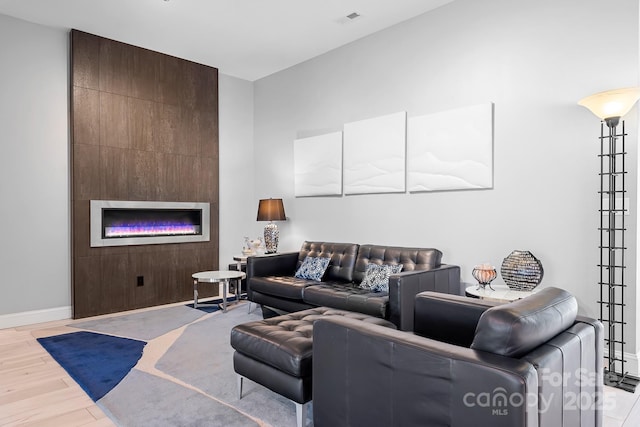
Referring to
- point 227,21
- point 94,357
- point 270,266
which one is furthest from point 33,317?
point 227,21

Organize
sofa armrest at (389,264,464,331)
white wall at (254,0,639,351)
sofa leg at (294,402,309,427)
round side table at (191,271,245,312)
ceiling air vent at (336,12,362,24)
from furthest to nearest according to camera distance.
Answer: round side table at (191,271,245,312), ceiling air vent at (336,12,362,24), sofa armrest at (389,264,464,331), white wall at (254,0,639,351), sofa leg at (294,402,309,427)

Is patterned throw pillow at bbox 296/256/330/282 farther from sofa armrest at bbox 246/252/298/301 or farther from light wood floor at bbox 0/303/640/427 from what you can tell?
light wood floor at bbox 0/303/640/427

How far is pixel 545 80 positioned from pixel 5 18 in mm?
5436

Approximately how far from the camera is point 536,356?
1472mm

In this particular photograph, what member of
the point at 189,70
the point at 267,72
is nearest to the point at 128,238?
the point at 189,70

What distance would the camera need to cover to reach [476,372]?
4.65 ft

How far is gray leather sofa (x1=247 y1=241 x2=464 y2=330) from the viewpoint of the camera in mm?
3344

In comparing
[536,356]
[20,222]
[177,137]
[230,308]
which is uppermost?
[177,137]

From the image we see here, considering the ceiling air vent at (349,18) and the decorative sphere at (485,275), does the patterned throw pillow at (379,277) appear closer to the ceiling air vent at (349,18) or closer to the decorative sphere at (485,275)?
the decorative sphere at (485,275)

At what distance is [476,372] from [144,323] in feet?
13.0

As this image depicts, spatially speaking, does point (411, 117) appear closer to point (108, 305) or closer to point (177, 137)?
point (177, 137)

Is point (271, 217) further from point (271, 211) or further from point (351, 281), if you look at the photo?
point (351, 281)

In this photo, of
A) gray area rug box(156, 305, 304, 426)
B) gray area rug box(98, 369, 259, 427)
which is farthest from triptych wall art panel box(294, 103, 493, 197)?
gray area rug box(98, 369, 259, 427)

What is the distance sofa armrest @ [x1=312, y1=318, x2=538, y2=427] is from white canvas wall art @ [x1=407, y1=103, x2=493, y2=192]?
242cm
